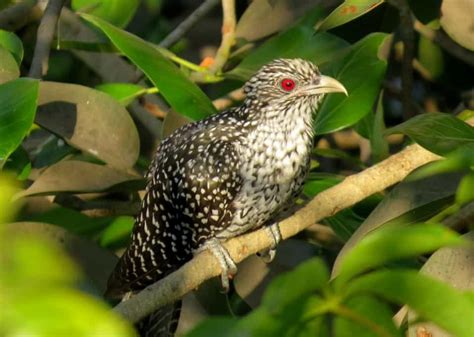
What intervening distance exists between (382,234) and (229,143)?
2.44m

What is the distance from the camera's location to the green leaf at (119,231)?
3.66m

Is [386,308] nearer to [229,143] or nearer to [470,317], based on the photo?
[470,317]

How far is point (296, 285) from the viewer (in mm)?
993

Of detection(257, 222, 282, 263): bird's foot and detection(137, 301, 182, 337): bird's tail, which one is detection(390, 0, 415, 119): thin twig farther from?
detection(137, 301, 182, 337): bird's tail

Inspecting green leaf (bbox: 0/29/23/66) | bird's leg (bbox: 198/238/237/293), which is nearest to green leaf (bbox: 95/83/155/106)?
green leaf (bbox: 0/29/23/66)

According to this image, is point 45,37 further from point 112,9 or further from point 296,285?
point 296,285

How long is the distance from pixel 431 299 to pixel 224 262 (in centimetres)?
215

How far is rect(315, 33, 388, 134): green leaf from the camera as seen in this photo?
3.36 m

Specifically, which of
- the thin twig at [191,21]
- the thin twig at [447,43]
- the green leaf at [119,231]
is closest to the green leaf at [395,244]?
the green leaf at [119,231]

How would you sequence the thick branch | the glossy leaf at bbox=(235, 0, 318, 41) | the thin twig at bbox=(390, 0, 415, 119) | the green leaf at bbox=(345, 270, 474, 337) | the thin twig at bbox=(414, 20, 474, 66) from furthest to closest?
the thin twig at bbox=(414, 20, 474, 66), the thin twig at bbox=(390, 0, 415, 119), the glossy leaf at bbox=(235, 0, 318, 41), the thick branch, the green leaf at bbox=(345, 270, 474, 337)

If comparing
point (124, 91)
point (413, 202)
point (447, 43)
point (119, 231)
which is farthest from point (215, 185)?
point (447, 43)

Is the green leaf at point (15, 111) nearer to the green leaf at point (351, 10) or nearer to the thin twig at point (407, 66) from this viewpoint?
the green leaf at point (351, 10)

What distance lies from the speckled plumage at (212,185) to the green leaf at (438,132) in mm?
838

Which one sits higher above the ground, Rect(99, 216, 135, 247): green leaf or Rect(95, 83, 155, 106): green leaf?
Rect(95, 83, 155, 106): green leaf
